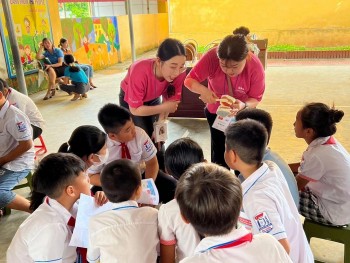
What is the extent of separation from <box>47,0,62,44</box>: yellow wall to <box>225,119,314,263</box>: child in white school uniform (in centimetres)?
761

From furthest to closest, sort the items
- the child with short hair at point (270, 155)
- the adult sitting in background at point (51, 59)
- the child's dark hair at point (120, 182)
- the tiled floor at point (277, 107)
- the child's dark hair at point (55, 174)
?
the adult sitting in background at point (51, 59) → the tiled floor at point (277, 107) → the child with short hair at point (270, 155) → the child's dark hair at point (55, 174) → the child's dark hair at point (120, 182)

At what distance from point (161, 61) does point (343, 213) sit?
145 cm

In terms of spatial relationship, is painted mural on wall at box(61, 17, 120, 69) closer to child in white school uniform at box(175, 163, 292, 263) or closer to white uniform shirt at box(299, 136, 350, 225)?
white uniform shirt at box(299, 136, 350, 225)

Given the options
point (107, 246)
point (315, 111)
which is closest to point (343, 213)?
point (315, 111)

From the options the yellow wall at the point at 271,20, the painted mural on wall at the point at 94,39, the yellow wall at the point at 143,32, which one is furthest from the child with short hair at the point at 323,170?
the yellow wall at the point at 143,32

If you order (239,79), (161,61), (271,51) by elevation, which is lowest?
(271,51)

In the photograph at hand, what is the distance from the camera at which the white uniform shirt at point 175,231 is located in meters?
1.35

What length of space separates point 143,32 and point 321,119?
45.4 feet

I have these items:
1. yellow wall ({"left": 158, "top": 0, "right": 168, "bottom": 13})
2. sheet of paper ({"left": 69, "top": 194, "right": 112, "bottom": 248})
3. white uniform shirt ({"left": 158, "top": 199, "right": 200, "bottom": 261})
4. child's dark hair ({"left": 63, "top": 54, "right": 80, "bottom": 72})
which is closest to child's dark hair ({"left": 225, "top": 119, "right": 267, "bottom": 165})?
white uniform shirt ({"left": 158, "top": 199, "right": 200, "bottom": 261})

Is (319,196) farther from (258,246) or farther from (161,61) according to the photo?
(161,61)

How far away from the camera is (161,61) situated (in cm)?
231

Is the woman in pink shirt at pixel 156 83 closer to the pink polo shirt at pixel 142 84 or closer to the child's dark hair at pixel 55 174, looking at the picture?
the pink polo shirt at pixel 142 84

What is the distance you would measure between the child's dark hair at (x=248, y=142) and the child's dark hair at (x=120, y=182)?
458 millimetres

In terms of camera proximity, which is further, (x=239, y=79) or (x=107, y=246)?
(x=239, y=79)
